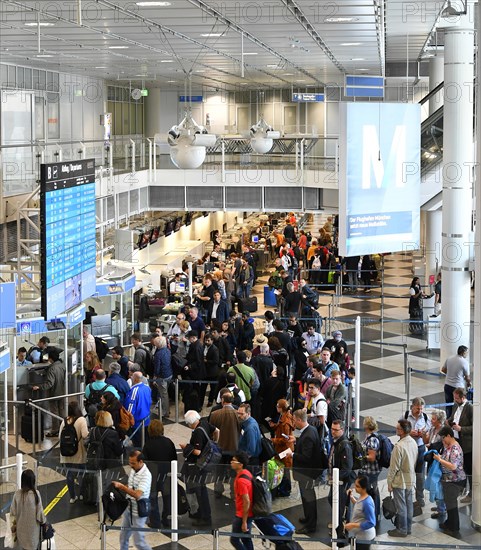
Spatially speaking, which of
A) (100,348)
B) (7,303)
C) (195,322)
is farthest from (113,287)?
(7,303)

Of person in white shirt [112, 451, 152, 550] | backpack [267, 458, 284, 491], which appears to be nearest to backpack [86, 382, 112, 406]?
person in white shirt [112, 451, 152, 550]

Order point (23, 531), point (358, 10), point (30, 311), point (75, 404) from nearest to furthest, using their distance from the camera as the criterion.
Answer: point (23, 531) < point (75, 404) < point (358, 10) < point (30, 311)

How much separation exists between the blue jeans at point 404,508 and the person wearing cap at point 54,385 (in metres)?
6.12

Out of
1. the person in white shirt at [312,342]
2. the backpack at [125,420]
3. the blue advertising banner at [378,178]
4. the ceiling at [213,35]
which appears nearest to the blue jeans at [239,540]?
the backpack at [125,420]

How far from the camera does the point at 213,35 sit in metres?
16.2

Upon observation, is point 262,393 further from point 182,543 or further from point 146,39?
point 146,39

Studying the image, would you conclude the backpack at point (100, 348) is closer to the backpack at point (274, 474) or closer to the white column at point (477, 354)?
the backpack at point (274, 474)

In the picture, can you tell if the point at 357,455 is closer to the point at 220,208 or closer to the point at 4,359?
the point at 4,359

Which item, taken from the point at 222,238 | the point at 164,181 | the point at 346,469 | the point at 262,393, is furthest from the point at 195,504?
the point at 222,238

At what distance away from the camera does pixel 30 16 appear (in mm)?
13375

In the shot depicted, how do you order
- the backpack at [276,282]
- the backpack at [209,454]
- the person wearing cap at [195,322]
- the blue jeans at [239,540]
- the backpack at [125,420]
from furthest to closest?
the backpack at [276,282], the person wearing cap at [195,322], the backpack at [125,420], the backpack at [209,454], the blue jeans at [239,540]

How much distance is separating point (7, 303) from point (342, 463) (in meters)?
5.68

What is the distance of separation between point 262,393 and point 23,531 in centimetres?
535

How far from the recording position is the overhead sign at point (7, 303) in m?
13.1
